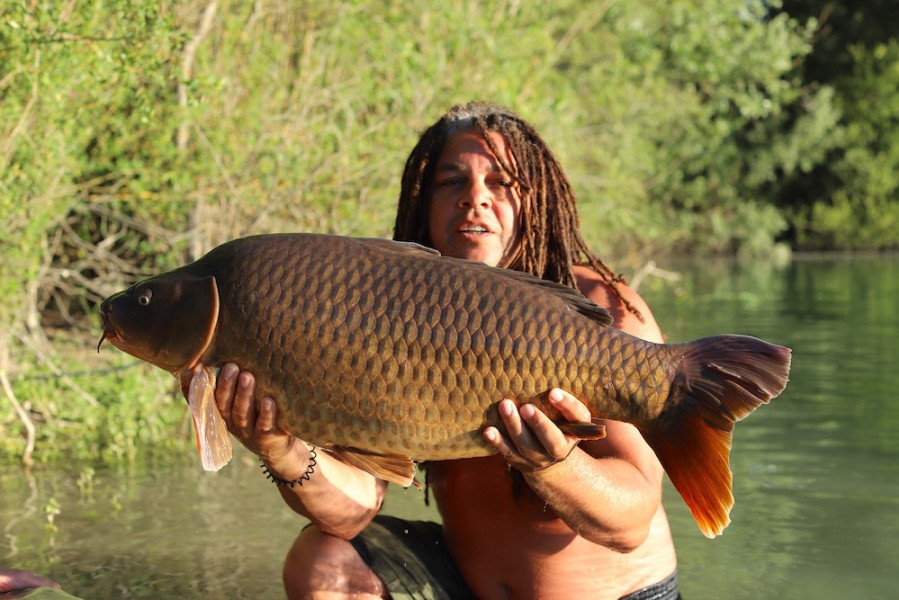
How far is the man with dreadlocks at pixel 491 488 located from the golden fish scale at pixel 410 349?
44 centimetres

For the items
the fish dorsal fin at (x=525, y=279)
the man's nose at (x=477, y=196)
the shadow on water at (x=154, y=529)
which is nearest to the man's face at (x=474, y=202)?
the man's nose at (x=477, y=196)

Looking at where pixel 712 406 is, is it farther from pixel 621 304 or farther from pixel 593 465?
pixel 621 304

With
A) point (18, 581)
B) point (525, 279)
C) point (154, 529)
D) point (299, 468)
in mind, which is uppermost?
point (525, 279)

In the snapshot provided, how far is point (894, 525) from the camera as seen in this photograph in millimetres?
4730

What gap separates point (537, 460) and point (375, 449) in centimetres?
34

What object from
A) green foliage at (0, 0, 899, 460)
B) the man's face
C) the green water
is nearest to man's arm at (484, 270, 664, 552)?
the man's face

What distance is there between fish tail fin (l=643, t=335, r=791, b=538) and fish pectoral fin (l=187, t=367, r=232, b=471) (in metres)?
0.89

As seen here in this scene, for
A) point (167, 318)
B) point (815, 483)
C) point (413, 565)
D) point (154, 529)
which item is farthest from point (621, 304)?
point (815, 483)

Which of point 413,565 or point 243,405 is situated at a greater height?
point 243,405

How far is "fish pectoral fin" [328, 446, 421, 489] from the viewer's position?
95.2 inches

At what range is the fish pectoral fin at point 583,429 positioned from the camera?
2340mm

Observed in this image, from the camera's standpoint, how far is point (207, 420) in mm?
2418

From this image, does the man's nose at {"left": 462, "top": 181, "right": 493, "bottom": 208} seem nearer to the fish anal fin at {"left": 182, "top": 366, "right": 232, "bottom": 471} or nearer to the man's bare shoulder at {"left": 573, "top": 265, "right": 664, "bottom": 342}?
the man's bare shoulder at {"left": 573, "top": 265, "right": 664, "bottom": 342}

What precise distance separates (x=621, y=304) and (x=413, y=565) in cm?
89
